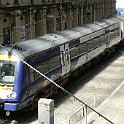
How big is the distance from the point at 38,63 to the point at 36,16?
69.2 ft

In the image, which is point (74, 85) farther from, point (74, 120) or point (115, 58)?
point (115, 58)

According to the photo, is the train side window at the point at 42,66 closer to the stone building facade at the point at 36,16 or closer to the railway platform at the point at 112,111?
the railway platform at the point at 112,111

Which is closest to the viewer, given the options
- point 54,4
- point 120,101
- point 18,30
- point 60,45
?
point 120,101

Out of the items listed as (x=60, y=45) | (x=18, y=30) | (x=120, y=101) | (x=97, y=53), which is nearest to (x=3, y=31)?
(x=18, y=30)

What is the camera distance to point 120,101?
58.2 ft

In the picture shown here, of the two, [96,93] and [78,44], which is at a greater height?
[78,44]

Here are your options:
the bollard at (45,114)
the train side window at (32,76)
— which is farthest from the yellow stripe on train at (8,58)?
the bollard at (45,114)

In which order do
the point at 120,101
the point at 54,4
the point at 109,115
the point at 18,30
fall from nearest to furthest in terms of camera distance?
the point at 109,115 < the point at 120,101 < the point at 18,30 < the point at 54,4

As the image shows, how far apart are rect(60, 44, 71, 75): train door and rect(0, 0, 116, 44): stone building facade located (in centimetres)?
Answer: 1012

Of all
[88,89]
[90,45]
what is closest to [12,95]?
[88,89]

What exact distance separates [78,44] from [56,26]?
19935mm

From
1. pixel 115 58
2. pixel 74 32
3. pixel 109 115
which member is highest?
pixel 74 32

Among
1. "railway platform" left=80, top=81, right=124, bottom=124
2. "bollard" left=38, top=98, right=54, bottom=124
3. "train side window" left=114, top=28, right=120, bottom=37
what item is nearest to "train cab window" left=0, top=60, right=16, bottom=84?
"railway platform" left=80, top=81, right=124, bottom=124

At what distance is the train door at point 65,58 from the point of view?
19472 mm
